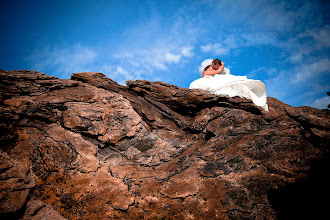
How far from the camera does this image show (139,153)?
5227 mm

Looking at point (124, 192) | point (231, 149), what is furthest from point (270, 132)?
point (124, 192)

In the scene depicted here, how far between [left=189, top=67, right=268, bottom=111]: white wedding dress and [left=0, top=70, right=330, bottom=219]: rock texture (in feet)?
1.96

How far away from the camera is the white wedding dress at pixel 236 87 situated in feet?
20.5

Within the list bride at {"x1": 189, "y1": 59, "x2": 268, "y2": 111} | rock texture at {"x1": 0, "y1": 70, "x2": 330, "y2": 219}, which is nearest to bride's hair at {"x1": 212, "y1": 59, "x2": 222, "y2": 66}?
bride at {"x1": 189, "y1": 59, "x2": 268, "y2": 111}

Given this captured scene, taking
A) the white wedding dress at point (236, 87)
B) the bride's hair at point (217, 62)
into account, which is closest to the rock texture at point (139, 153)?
the white wedding dress at point (236, 87)

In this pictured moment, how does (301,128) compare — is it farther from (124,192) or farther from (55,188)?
(55,188)

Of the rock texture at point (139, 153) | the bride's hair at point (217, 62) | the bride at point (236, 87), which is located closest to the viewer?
the rock texture at point (139, 153)

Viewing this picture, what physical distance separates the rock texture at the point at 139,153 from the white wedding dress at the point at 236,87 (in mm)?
599

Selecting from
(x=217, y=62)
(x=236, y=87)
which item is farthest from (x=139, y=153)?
(x=217, y=62)

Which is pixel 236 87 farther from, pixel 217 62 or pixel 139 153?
pixel 139 153

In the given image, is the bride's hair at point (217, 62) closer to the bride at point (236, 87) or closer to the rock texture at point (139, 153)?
the bride at point (236, 87)

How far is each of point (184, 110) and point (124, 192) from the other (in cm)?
377

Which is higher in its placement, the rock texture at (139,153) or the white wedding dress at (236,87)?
the white wedding dress at (236,87)

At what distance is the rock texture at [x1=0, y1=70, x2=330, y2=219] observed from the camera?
139 inches
